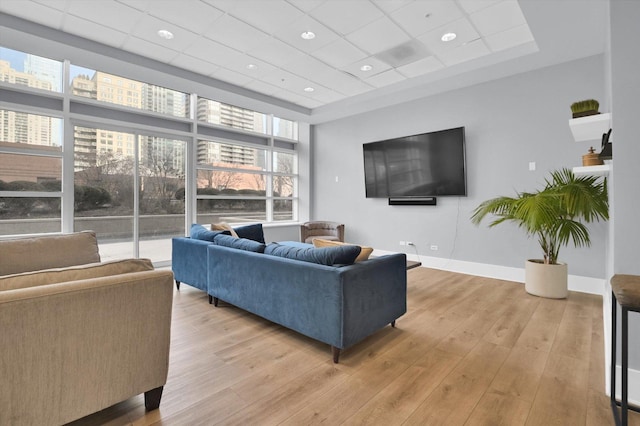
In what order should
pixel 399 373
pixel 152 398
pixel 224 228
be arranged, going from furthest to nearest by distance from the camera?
pixel 224 228
pixel 399 373
pixel 152 398

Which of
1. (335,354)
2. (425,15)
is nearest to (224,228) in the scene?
(335,354)

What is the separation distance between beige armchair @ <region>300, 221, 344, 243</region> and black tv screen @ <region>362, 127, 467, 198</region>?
90 centimetres

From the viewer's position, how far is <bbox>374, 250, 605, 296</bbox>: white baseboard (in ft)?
12.4

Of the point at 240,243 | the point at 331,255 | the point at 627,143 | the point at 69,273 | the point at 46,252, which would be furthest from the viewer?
the point at 240,243

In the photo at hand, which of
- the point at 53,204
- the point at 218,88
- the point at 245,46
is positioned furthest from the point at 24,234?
the point at 245,46

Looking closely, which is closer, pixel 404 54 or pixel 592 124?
pixel 592 124

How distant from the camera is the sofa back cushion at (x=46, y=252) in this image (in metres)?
2.22

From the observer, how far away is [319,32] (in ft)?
11.8

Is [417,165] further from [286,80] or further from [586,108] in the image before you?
[586,108]

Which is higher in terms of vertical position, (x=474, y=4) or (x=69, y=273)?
(x=474, y=4)

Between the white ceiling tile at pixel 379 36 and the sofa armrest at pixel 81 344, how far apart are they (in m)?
3.36

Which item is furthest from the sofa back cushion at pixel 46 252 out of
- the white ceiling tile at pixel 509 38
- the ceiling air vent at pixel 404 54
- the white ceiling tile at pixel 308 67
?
the white ceiling tile at pixel 509 38

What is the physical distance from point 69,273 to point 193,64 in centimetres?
378

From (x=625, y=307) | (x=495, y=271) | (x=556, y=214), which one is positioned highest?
(x=556, y=214)
